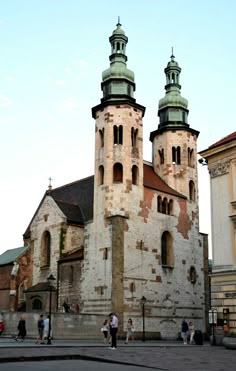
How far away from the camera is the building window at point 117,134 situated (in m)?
44.6

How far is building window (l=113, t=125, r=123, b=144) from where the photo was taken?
44562 millimetres

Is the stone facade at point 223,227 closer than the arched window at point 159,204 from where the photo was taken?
Yes

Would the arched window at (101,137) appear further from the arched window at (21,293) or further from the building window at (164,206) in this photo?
the arched window at (21,293)

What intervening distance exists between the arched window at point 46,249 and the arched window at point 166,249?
34.8 feet

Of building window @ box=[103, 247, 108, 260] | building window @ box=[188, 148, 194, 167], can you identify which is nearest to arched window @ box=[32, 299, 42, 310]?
building window @ box=[103, 247, 108, 260]

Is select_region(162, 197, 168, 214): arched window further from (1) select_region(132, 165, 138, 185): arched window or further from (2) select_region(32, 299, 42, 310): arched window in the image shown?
(2) select_region(32, 299, 42, 310): arched window

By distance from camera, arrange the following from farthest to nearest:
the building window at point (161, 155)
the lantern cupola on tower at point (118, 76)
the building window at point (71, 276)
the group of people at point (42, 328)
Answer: the building window at point (161, 155)
the lantern cupola on tower at point (118, 76)
the building window at point (71, 276)
the group of people at point (42, 328)

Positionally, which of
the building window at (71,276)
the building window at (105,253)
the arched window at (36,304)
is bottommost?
the arched window at (36,304)

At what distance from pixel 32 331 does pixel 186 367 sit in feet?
74.5

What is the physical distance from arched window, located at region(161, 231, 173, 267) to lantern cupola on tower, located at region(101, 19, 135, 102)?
12.5m

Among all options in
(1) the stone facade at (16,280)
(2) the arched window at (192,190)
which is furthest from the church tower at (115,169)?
(1) the stone facade at (16,280)

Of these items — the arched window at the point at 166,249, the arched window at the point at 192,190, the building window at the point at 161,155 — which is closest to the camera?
the arched window at the point at 166,249

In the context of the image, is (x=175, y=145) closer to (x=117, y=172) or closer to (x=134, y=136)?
(x=134, y=136)

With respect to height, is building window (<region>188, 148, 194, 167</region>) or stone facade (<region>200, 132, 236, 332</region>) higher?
building window (<region>188, 148, 194, 167</region>)
